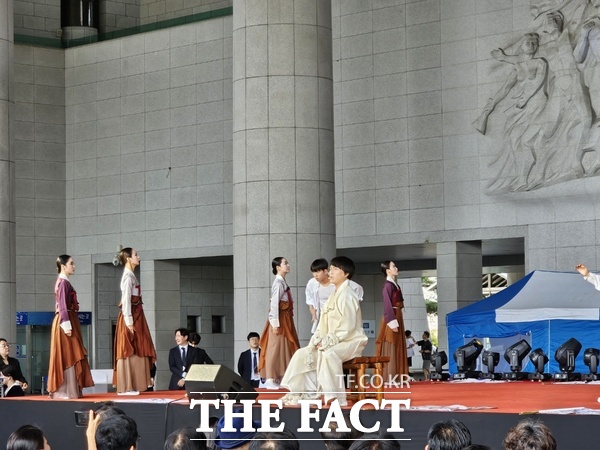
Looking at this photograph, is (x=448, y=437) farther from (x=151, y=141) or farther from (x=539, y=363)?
(x=151, y=141)

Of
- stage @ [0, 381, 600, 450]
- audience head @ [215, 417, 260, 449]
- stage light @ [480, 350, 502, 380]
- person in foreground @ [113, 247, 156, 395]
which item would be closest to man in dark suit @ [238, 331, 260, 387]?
stage @ [0, 381, 600, 450]

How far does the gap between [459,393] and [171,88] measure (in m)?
13.9

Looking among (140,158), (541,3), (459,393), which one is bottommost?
(459,393)

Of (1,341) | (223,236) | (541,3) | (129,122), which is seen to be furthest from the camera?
(129,122)

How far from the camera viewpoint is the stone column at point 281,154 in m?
17.8

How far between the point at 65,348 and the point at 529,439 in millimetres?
8782

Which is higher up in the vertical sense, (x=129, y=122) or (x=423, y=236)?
(x=129, y=122)

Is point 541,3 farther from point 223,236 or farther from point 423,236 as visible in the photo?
point 223,236

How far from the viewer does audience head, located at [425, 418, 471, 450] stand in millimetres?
4934

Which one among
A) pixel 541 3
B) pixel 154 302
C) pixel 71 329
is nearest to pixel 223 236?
pixel 154 302

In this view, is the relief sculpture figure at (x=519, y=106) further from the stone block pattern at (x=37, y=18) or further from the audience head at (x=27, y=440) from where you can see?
the audience head at (x=27, y=440)

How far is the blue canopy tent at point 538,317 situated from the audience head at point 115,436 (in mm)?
12495

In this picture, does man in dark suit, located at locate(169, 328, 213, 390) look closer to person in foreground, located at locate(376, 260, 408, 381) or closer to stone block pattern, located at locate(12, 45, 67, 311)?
person in foreground, located at locate(376, 260, 408, 381)

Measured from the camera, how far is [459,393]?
1259 centimetres
